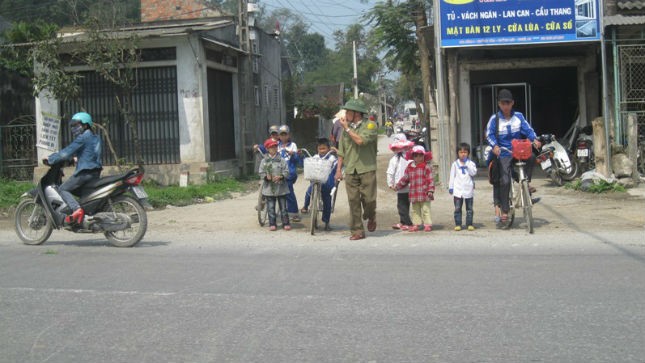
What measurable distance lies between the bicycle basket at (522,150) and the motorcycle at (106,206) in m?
4.86

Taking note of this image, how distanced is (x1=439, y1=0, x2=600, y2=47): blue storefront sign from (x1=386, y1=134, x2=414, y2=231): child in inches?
193

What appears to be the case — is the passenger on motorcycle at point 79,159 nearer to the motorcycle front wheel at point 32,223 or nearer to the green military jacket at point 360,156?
the motorcycle front wheel at point 32,223

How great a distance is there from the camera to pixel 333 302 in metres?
5.54

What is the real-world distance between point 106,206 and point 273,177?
239cm

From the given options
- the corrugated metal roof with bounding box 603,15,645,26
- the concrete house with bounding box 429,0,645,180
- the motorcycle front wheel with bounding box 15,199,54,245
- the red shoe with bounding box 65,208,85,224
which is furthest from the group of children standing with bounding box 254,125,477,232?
the corrugated metal roof with bounding box 603,15,645,26

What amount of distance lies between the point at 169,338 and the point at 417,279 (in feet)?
8.36

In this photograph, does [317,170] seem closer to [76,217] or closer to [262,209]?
[262,209]

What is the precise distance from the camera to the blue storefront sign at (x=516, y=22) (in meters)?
13.4

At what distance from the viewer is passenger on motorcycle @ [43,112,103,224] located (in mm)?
8398

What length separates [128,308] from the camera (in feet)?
18.1

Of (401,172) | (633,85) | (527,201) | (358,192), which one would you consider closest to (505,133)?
(527,201)

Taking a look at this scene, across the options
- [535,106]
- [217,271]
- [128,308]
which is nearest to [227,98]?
[535,106]

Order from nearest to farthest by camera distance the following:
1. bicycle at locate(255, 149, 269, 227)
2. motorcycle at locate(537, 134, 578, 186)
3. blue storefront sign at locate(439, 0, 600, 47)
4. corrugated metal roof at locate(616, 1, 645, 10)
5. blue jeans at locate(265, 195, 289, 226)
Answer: blue jeans at locate(265, 195, 289, 226) → bicycle at locate(255, 149, 269, 227) → blue storefront sign at locate(439, 0, 600, 47) → motorcycle at locate(537, 134, 578, 186) → corrugated metal roof at locate(616, 1, 645, 10)

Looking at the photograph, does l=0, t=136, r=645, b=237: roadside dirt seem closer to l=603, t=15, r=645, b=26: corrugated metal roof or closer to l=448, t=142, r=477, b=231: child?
l=448, t=142, r=477, b=231: child
